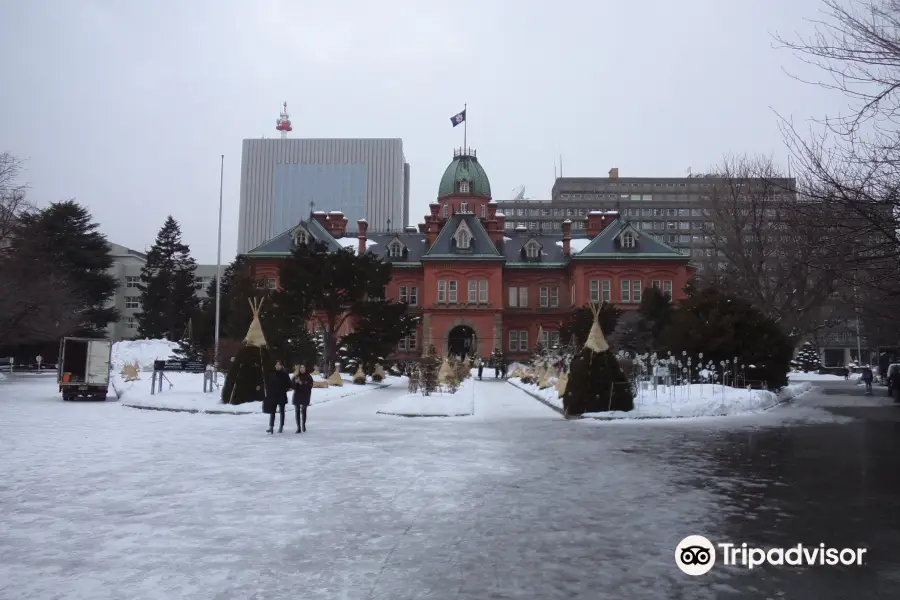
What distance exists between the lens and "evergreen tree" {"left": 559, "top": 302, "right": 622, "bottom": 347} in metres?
42.7

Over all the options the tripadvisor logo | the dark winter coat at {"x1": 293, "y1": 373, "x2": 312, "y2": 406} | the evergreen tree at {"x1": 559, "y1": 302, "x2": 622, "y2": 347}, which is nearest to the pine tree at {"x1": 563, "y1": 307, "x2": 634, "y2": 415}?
the dark winter coat at {"x1": 293, "y1": 373, "x2": 312, "y2": 406}

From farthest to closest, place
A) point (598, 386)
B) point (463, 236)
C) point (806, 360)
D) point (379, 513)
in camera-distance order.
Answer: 1. point (806, 360)
2. point (463, 236)
3. point (598, 386)
4. point (379, 513)

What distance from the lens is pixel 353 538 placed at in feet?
20.8

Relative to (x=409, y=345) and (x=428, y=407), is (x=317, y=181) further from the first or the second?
(x=428, y=407)

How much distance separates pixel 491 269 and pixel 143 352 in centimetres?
3066

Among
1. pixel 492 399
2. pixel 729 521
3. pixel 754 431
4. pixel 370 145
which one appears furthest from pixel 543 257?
pixel 370 145

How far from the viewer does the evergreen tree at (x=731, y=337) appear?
90.0ft

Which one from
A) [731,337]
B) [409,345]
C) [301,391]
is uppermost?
[409,345]

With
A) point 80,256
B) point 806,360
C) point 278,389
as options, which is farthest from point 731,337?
point 80,256

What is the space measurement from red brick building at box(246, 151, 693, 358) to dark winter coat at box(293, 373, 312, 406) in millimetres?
41414

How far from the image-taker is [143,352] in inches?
2140

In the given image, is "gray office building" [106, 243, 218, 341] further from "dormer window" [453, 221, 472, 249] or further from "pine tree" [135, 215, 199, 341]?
"dormer window" [453, 221, 472, 249]

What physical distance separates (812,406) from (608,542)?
2190 centimetres

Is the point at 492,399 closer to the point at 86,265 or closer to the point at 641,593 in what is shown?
the point at 641,593
